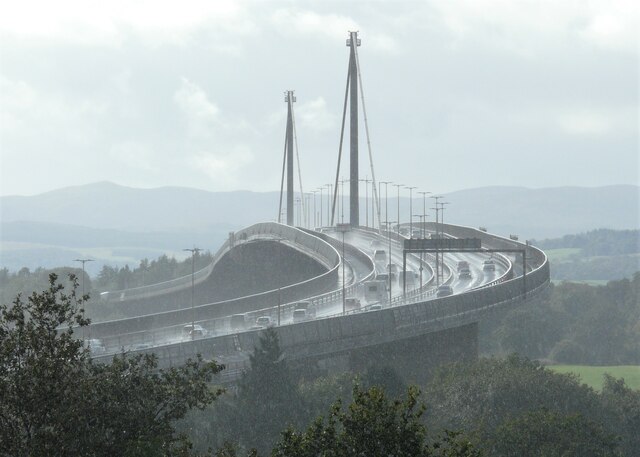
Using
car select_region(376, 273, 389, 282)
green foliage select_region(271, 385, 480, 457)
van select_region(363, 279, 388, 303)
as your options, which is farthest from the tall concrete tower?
green foliage select_region(271, 385, 480, 457)

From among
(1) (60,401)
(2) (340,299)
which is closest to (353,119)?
(2) (340,299)

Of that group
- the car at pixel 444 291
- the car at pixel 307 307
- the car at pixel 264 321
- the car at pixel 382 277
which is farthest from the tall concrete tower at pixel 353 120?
the car at pixel 264 321

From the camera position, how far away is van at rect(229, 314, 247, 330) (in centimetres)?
9931

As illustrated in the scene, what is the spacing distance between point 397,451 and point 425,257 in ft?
402

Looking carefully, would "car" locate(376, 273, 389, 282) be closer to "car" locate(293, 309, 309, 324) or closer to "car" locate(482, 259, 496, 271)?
"car" locate(482, 259, 496, 271)

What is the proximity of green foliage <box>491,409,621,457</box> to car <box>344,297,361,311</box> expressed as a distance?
32.6m

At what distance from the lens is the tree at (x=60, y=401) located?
2622cm

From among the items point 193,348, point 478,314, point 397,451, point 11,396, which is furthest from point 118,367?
Result: point 478,314

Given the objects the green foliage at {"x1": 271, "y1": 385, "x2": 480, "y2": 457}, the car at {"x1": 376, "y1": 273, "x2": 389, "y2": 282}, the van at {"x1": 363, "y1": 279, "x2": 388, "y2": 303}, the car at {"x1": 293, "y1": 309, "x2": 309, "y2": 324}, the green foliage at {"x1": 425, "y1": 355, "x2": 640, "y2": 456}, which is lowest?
the green foliage at {"x1": 425, "y1": 355, "x2": 640, "y2": 456}

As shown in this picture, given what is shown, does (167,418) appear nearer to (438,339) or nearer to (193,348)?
(193,348)

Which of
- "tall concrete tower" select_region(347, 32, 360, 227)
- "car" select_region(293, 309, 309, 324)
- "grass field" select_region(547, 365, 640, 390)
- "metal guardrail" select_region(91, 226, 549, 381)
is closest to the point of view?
"metal guardrail" select_region(91, 226, 549, 381)

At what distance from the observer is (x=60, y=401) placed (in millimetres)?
26531

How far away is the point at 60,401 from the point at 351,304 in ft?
251

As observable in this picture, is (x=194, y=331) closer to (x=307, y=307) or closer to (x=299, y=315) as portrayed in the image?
(x=299, y=315)
